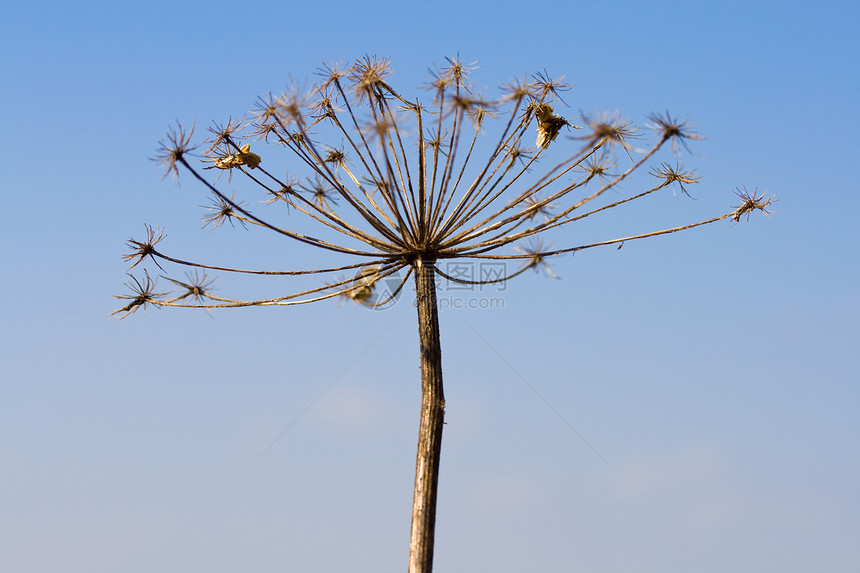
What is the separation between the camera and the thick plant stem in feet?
32.5

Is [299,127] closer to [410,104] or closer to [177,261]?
[410,104]

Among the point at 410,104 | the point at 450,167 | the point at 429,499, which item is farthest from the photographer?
the point at 410,104

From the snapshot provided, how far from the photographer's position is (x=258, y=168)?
12.0 meters

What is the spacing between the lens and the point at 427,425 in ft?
33.8

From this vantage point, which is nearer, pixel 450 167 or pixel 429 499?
pixel 429 499

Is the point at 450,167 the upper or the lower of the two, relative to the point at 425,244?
upper

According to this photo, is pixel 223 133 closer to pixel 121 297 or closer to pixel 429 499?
pixel 121 297

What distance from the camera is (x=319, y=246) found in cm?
1107

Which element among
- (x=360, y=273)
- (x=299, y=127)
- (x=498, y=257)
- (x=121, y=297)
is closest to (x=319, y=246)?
(x=360, y=273)

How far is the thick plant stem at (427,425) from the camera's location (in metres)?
9.90

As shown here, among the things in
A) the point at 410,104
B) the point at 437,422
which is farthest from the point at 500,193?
the point at 437,422

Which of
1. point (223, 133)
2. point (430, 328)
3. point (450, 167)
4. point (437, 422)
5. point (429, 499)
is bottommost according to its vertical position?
point (429, 499)

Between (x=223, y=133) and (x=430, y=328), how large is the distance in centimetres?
421

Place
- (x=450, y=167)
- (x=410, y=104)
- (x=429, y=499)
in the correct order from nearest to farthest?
(x=429, y=499) → (x=450, y=167) → (x=410, y=104)
